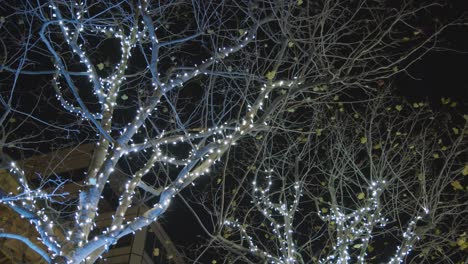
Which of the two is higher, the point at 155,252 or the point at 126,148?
the point at 126,148

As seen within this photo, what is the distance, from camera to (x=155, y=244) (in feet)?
67.2

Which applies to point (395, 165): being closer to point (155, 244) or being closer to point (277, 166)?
point (277, 166)

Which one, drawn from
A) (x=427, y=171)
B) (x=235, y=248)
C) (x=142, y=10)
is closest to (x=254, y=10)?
(x=142, y=10)

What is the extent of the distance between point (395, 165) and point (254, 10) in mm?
4044

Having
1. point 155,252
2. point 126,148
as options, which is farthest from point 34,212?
point 155,252

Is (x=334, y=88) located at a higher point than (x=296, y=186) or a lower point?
higher

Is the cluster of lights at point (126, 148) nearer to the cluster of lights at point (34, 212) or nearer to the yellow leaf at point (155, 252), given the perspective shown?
the cluster of lights at point (34, 212)

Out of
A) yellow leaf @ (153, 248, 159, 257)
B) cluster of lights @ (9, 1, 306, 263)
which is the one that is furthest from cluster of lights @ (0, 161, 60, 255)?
yellow leaf @ (153, 248, 159, 257)

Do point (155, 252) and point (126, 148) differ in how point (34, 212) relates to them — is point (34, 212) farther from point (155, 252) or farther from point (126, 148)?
point (155, 252)

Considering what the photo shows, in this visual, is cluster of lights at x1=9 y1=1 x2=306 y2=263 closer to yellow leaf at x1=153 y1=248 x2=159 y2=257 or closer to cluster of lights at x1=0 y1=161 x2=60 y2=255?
cluster of lights at x1=0 y1=161 x2=60 y2=255

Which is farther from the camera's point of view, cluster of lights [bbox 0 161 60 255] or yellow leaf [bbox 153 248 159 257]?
yellow leaf [bbox 153 248 159 257]

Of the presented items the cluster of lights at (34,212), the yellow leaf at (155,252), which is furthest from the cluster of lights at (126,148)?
the yellow leaf at (155,252)

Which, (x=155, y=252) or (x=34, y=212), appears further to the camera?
(x=155, y=252)

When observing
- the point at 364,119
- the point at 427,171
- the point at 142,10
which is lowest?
the point at 427,171
